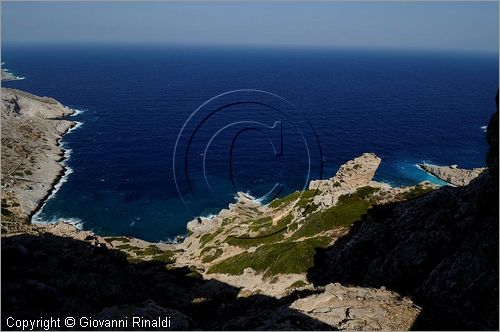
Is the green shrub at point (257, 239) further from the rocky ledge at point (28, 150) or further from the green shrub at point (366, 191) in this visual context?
the rocky ledge at point (28, 150)

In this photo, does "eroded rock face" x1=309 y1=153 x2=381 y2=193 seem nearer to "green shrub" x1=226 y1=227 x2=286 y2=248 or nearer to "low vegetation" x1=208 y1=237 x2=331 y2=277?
"green shrub" x1=226 y1=227 x2=286 y2=248

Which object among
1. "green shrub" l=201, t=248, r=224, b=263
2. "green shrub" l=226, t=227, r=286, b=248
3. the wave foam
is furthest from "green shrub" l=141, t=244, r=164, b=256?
the wave foam

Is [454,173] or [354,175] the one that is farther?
[454,173]

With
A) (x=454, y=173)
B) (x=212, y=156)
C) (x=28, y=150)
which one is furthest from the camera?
(x=212, y=156)

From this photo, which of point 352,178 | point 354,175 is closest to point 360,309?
point 352,178

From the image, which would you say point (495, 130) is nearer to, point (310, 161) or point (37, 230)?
point (37, 230)

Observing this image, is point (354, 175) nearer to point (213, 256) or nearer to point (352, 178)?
point (352, 178)
